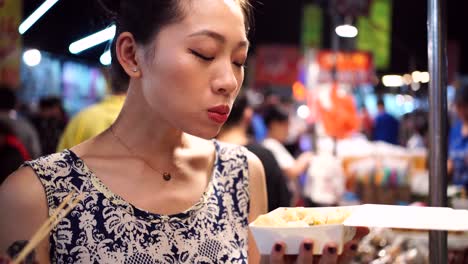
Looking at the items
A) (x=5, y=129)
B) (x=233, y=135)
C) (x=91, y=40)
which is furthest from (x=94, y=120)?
(x=91, y=40)

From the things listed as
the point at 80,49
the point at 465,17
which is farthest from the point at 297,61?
the point at 80,49

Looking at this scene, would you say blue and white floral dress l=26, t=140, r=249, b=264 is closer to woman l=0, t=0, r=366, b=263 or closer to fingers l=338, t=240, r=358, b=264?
woman l=0, t=0, r=366, b=263

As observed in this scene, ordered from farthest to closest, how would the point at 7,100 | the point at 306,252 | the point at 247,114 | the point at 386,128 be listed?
1. the point at 386,128
2. the point at 247,114
3. the point at 7,100
4. the point at 306,252

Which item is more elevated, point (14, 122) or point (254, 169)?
point (14, 122)

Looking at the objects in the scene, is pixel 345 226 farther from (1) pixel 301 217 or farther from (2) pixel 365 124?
(2) pixel 365 124

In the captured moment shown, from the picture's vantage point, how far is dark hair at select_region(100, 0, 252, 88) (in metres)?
1.51

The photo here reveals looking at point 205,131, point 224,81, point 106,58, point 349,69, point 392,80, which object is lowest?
point 205,131

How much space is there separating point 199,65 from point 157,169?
0.39 m

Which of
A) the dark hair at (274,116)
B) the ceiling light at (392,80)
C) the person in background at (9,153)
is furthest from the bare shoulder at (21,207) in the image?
the ceiling light at (392,80)

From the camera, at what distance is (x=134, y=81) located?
5.43 ft

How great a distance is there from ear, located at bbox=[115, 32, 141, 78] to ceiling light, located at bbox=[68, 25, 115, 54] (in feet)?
0.57

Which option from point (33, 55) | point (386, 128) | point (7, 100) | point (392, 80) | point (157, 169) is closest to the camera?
point (157, 169)

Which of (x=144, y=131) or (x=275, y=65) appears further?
(x=275, y=65)

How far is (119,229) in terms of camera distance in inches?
61.8
